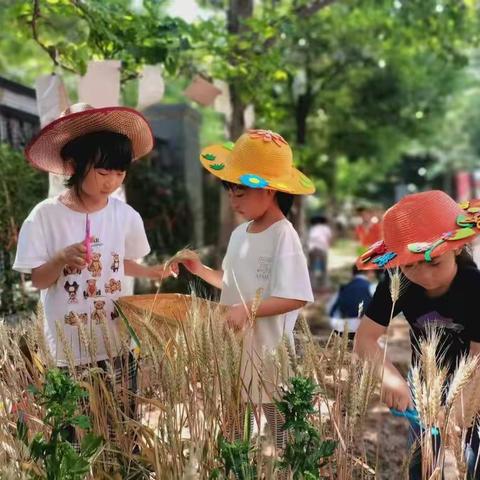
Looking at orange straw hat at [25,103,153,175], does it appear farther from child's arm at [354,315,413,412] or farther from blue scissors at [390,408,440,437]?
blue scissors at [390,408,440,437]

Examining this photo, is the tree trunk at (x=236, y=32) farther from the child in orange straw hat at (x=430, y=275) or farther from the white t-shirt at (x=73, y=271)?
the child in orange straw hat at (x=430, y=275)

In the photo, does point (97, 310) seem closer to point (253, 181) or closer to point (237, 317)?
point (237, 317)

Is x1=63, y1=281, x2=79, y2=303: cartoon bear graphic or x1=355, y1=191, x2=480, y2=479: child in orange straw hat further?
x1=63, y1=281, x2=79, y2=303: cartoon bear graphic

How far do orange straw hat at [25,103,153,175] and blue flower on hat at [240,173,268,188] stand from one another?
0.43 metres

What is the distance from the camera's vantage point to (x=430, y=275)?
1.60m

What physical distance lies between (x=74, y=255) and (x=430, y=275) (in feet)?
3.28

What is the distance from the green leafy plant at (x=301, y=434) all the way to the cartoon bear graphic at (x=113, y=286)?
2.85 feet

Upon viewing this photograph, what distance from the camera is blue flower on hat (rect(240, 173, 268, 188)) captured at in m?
1.77

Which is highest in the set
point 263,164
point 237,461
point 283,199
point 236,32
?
point 236,32

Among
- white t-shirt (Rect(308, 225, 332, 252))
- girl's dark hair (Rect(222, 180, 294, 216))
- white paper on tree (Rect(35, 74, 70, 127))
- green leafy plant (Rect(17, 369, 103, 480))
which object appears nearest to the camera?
green leafy plant (Rect(17, 369, 103, 480))

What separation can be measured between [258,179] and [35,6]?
5.53 ft

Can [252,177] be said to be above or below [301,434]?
above

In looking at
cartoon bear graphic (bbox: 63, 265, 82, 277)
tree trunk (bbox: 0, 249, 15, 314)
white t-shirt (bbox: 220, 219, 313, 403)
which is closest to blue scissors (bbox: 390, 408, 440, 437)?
white t-shirt (bbox: 220, 219, 313, 403)

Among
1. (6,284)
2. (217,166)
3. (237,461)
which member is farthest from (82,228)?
(6,284)
